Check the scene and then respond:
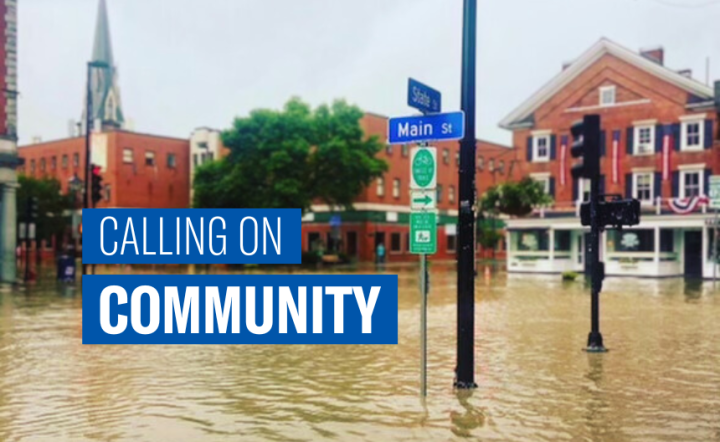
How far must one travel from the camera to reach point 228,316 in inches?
620

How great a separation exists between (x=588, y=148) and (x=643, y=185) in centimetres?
3379

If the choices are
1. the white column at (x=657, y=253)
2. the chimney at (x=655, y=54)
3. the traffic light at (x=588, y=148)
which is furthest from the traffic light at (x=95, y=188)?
the chimney at (x=655, y=54)

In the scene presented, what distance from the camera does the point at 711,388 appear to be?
9766 mm

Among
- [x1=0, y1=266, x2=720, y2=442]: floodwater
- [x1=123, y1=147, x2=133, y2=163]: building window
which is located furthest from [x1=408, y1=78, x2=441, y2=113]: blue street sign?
[x1=123, y1=147, x2=133, y2=163]: building window

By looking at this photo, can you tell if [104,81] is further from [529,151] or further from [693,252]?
[693,252]

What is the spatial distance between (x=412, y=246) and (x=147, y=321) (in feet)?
24.3

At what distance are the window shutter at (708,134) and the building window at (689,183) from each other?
151 centimetres

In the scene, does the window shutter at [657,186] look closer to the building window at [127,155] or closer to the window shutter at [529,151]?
the window shutter at [529,151]

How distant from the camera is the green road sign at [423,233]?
28.7 feet

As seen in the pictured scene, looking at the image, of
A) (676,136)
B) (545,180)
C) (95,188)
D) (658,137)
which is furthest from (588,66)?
(95,188)

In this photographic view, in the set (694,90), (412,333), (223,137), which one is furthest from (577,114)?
(412,333)

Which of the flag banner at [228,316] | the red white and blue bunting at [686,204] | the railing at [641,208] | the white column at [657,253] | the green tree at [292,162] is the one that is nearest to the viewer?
the flag banner at [228,316]

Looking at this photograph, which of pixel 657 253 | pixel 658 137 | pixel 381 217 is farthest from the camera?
pixel 381 217

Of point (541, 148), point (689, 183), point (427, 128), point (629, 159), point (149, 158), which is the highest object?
point (149, 158)
